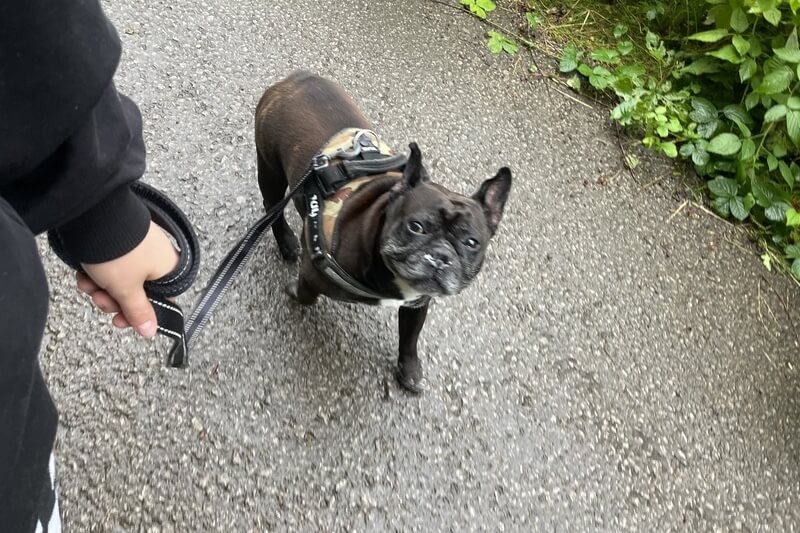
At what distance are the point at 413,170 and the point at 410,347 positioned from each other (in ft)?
1.73

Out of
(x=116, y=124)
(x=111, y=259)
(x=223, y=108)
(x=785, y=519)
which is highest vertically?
(x=116, y=124)

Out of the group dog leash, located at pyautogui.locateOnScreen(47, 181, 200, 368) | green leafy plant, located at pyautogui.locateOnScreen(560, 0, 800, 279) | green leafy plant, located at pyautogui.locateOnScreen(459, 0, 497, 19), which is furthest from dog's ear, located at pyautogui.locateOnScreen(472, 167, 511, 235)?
green leafy plant, located at pyautogui.locateOnScreen(459, 0, 497, 19)

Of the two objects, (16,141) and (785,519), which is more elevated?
(16,141)

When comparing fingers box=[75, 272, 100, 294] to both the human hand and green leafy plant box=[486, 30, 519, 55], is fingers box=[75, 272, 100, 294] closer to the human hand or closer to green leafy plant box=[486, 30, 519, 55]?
the human hand

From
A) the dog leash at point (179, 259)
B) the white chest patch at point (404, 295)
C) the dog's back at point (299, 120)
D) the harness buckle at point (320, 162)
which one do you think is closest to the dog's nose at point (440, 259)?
the white chest patch at point (404, 295)

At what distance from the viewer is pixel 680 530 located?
178cm

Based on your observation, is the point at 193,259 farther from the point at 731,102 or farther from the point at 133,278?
the point at 731,102

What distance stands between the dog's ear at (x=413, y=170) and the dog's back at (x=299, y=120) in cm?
30

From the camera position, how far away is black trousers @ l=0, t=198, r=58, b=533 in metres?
0.59

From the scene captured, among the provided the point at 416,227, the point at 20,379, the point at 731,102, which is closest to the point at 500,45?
the point at 731,102

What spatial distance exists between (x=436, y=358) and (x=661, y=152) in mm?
1531

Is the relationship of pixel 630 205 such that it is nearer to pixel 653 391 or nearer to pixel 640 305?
pixel 640 305

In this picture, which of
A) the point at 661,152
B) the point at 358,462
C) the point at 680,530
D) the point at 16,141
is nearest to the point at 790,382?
the point at 680,530

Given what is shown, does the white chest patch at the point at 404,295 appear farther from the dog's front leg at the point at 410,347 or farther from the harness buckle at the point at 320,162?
the harness buckle at the point at 320,162
